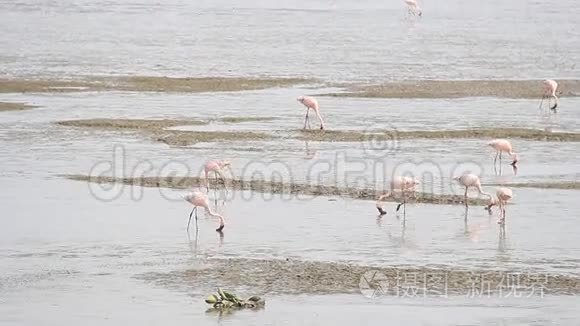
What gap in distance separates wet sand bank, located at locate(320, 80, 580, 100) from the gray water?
981mm

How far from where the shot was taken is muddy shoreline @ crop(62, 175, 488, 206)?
1970 cm

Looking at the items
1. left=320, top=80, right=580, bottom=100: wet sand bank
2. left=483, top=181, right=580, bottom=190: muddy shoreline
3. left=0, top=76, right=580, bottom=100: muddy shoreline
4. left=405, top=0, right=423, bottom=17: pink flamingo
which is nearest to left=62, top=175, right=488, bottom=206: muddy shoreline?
left=483, top=181, right=580, bottom=190: muddy shoreline

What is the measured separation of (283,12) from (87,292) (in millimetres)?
48218

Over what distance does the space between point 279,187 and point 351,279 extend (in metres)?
5.53

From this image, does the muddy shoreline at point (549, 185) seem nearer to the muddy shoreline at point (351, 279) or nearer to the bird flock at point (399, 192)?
the bird flock at point (399, 192)

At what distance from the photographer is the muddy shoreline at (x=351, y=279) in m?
14.7

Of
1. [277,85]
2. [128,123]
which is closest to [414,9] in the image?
[277,85]

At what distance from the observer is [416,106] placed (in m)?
30.6

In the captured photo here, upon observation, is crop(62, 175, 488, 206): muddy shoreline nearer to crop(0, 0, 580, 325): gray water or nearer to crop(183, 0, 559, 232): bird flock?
crop(183, 0, 559, 232): bird flock

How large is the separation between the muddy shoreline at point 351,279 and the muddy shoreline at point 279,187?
422 centimetres

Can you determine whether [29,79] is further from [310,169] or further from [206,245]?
[206,245]

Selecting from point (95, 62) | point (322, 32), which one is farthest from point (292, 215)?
point (322, 32)

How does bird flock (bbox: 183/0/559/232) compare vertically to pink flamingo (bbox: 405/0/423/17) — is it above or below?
below

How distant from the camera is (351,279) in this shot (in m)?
15.0
